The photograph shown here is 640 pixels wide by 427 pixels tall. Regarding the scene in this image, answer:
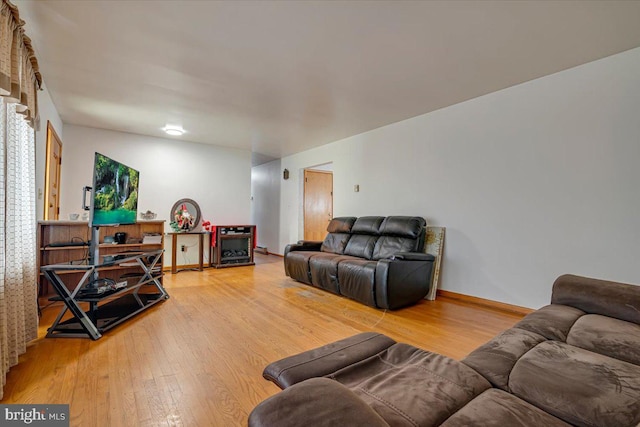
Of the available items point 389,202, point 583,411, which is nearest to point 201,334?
point 583,411

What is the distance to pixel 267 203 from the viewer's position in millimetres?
7594

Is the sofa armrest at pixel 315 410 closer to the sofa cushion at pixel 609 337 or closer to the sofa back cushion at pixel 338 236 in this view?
the sofa cushion at pixel 609 337

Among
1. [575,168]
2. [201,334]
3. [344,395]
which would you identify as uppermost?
[575,168]

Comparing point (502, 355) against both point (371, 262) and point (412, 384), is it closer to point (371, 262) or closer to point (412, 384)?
point (412, 384)

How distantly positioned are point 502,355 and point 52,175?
5.17 metres

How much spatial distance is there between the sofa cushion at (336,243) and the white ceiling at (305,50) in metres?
1.80

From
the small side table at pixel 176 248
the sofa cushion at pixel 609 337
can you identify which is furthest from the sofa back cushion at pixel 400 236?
the small side table at pixel 176 248

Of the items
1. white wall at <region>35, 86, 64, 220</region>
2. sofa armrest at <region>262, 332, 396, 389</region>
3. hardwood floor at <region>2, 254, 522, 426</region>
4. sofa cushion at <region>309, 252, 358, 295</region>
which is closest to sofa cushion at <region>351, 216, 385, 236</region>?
sofa cushion at <region>309, 252, 358, 295</region>

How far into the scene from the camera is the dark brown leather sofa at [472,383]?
66 cm

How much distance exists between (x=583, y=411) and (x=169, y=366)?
2115 millimetres

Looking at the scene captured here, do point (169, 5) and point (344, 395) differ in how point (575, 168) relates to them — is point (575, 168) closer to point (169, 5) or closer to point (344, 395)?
point (344, 395)

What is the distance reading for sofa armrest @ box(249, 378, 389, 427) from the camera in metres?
0.59

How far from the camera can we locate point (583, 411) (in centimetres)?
81

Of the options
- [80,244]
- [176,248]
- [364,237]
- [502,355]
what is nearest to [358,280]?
[364,237]
